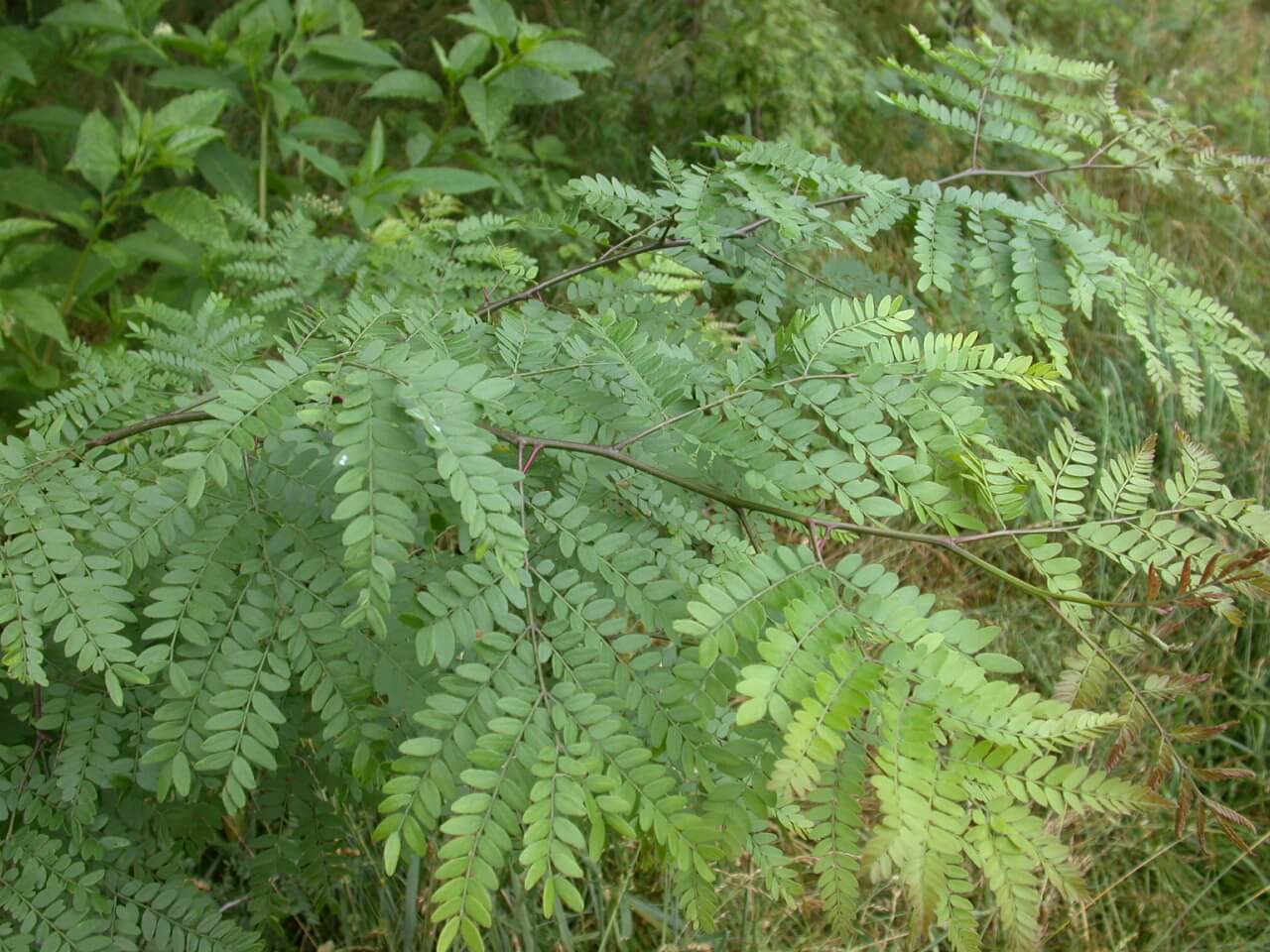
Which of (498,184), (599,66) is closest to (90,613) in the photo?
(498,184)

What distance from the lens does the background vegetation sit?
2.06 meters

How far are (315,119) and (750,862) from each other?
2.25m

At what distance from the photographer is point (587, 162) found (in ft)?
12.3

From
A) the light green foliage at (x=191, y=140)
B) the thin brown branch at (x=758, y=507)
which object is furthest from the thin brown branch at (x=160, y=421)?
the light green foliage at (x=191, y=140)

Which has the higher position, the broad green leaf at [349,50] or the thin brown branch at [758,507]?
the thin brown branch at [758,507]

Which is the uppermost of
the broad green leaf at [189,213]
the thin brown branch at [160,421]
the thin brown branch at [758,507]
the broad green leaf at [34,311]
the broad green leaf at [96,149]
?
the thin brown branch at [758,507]

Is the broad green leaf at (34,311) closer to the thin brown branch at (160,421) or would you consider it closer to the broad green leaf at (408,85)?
the broad green leaf at (408,85)

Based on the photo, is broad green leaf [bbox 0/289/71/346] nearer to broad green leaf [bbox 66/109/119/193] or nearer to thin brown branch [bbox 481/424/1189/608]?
broad green leaf [bbox 66/109/119/193]

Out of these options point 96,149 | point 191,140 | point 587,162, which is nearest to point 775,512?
point 191,140

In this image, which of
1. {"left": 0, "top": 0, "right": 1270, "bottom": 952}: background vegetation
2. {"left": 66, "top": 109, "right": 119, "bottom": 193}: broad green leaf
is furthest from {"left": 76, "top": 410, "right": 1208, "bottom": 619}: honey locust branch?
{"left": 66, "top": 109, "right": 119, "bottom": 193}: broad green leaf

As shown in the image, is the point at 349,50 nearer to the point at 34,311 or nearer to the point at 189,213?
the point at 189,213

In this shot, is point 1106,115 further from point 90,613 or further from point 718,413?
point 90,613

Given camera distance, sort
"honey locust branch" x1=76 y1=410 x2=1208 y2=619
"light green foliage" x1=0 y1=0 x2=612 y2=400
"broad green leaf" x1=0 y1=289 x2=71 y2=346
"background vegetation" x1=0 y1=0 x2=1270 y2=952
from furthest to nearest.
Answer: "light green foliage" x1=0 y1=0 x2=612 y2=400 < "broad green leaf" x1=0 y1=289 x2=71 y2=346 < "background vegetation" x1=0 y1=0 x2=1270 y2=952 < "honey locust branch" x1=76 y1=410 x2=1208 y2=619

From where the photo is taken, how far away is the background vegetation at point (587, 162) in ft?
6.75
